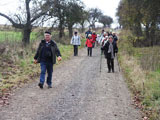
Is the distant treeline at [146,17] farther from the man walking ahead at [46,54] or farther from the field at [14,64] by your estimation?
the man walking ahead at [46,54]

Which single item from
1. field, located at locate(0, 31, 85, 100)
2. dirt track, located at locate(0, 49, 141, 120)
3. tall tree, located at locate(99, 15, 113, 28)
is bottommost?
dirt track, located at locate(0, 49, 141, 120)

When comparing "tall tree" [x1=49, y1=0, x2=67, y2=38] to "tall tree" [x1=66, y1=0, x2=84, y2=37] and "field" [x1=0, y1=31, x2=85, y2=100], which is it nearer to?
"tall tree" [x1=66, y1=0, x2=84, y2=37]

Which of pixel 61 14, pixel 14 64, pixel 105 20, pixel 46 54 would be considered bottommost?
pixel 14 64

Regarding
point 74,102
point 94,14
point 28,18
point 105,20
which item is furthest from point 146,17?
point 105,20

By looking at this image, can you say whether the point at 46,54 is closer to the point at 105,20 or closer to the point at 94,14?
the point at 94,14

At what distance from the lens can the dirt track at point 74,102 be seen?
6.14 meters

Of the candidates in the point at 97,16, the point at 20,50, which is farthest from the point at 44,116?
the point at 97,16

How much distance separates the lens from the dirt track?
6.14m

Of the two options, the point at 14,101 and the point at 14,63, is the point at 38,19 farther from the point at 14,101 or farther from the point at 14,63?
the point at 14,101

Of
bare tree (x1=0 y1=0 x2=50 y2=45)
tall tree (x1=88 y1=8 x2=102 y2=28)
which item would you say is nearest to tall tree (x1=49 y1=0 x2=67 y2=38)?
bare tree (x1=0 y1=0 x2=50 y2=45)

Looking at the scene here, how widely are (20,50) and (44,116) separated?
9.21 m

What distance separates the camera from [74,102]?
285 inches

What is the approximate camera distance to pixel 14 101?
7.24m

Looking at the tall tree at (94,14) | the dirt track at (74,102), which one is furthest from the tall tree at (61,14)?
the tall tree at (94,14)
